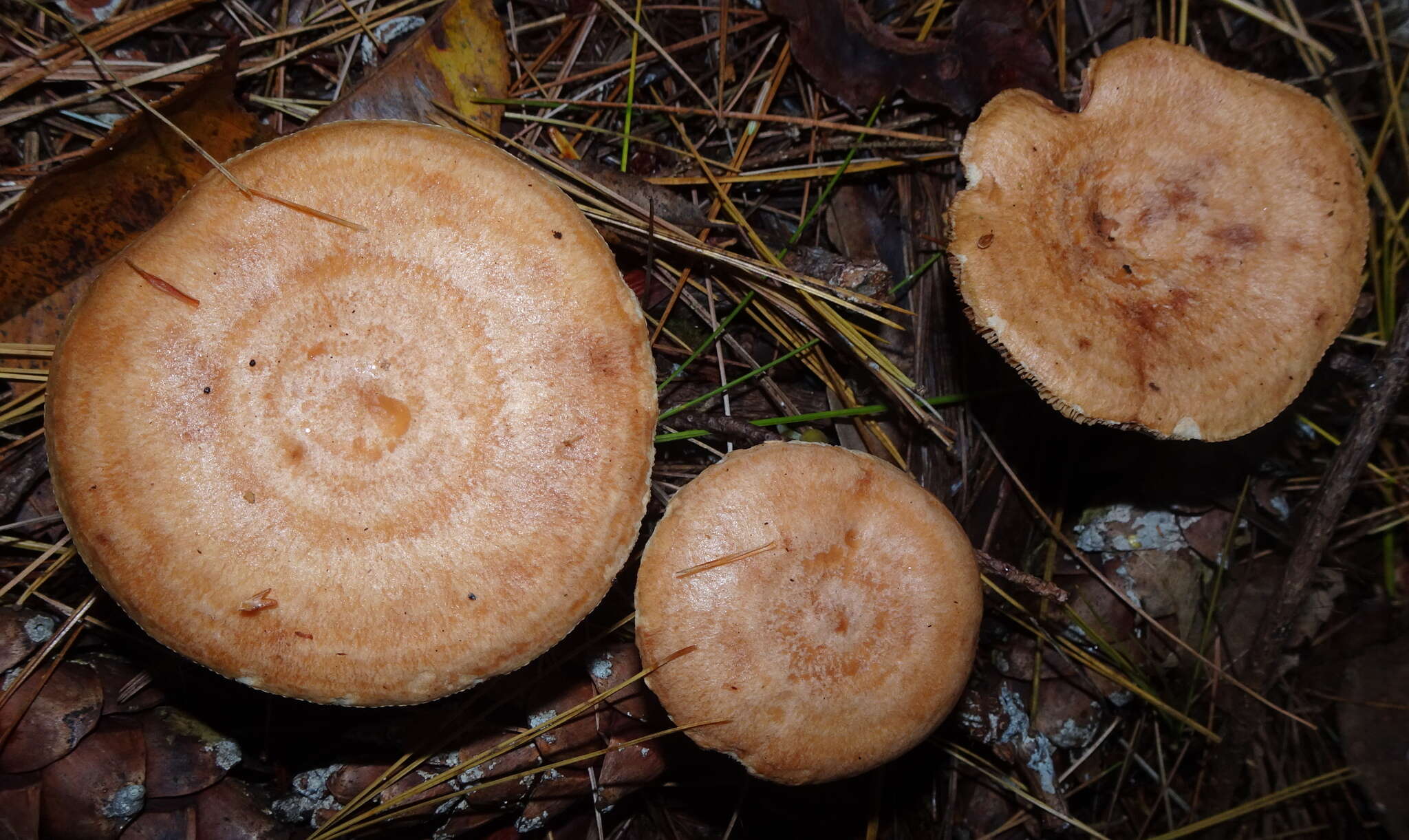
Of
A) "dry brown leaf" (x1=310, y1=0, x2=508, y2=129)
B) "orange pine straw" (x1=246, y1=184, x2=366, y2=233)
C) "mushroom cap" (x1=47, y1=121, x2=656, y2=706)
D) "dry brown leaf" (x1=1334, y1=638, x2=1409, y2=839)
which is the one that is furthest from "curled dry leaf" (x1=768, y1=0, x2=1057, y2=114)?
"dry brown leaf" (x1=1334, y1=638, x2=1409, y2=839)

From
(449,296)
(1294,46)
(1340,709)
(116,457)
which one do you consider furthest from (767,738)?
(1294,46)

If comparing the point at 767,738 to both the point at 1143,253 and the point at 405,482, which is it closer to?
the point at 405,482

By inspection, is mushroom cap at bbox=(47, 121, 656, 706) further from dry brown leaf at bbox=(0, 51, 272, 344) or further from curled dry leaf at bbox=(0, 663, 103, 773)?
curled dry leaf at bbox=(0, 663, 103, 773)

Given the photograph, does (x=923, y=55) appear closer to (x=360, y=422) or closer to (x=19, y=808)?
(x=360, y=422)

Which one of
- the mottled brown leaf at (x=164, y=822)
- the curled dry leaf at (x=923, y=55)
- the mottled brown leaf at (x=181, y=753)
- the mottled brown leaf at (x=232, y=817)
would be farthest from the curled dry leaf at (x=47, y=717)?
the curled dry leaf at (x=923, y=55)

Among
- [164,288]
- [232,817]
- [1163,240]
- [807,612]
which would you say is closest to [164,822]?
[232,817]
